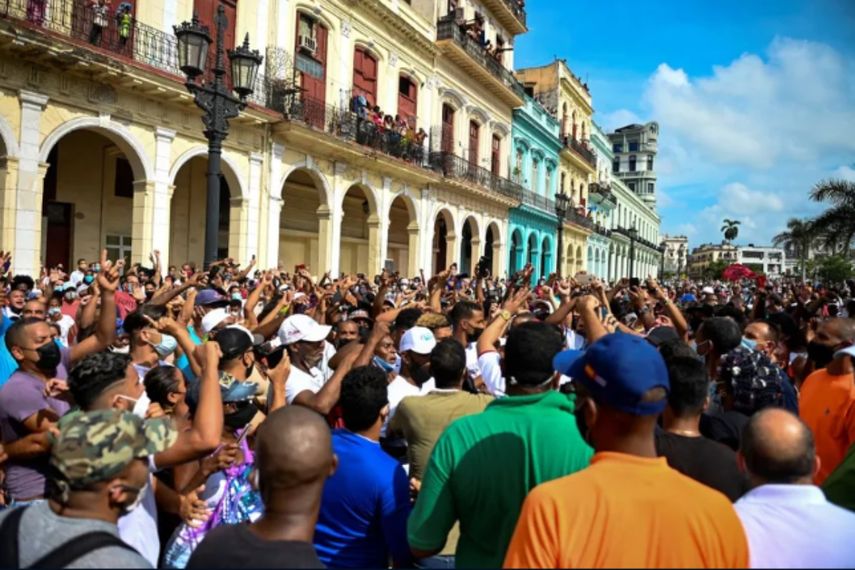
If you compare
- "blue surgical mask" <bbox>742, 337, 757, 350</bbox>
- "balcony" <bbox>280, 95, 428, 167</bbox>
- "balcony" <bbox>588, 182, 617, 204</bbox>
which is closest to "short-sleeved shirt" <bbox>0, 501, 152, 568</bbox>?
"blue surgical mask" <bbox>742, 337, 757, 350</bbox>

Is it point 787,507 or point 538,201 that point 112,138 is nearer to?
point 787,507

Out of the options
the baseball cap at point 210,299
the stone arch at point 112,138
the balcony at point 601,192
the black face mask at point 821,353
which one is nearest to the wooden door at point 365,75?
the stone arch at point 112,138

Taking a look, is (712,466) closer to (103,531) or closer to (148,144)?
(103,531)

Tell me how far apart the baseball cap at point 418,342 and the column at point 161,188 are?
10.5 metres

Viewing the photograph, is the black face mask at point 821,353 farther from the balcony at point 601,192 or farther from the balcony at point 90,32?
the balcony at point 601,192

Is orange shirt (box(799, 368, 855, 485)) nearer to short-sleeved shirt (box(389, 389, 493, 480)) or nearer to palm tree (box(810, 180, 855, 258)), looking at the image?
short-sleeved shirt (box(389, 389, 493, 480))

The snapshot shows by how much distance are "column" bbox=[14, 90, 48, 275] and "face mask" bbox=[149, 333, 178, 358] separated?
800 cm

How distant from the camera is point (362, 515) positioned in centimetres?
239

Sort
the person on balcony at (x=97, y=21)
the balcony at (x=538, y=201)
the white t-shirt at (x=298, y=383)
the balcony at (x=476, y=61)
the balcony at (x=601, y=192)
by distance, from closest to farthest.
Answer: the white t-shirt at (x=298, y=383) → the person on balcony at (x=97, y=21) → the balcony at (x=476, y=61) → the balcony at (x=538, y=201) → the balcony at (x=601, y=192)

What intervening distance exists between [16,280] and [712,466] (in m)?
7.81

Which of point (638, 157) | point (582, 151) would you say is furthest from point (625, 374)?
point (638, 157)

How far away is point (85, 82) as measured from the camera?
1130cm

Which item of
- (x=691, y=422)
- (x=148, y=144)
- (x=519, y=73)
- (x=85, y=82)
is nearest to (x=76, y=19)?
(x=85, y=82)

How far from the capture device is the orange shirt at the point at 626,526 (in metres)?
1.44
